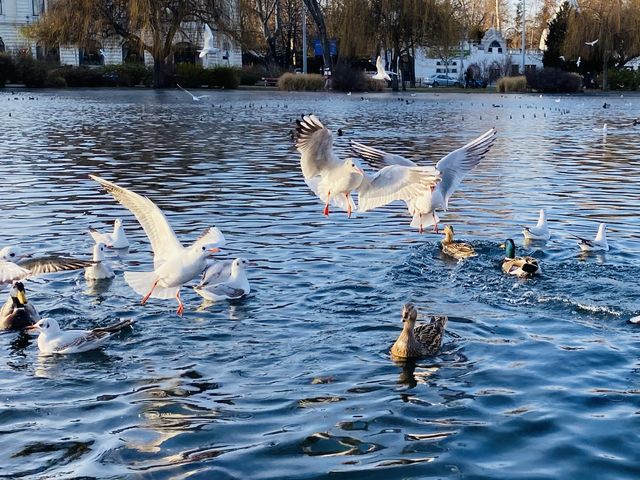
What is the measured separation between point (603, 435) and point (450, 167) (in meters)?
6.64

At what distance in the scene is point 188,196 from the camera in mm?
15992

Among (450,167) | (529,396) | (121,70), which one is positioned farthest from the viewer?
(121,70)

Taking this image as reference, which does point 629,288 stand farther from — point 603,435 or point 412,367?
point 603,435

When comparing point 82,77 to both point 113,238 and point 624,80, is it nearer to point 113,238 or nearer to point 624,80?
point 624,80

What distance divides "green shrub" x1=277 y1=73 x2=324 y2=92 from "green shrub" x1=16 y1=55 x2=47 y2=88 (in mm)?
16474

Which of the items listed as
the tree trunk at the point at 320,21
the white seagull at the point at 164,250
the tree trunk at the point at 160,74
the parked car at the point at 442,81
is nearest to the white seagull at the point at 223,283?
the white seagull at the point at 164,250

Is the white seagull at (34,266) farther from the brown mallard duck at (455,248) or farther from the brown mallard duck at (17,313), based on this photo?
the brown mallard duck at (455,248)

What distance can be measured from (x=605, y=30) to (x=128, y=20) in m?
33.8

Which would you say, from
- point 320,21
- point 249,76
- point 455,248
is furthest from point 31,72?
point 455,248

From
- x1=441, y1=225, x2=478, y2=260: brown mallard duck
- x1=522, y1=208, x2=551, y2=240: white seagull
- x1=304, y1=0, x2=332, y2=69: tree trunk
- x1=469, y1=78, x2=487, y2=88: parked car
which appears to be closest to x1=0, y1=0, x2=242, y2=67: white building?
x1=304, y1=0, x2=332, y2=69: tree trunk

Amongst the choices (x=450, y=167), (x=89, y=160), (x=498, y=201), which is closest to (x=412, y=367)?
(x=450, y=167)

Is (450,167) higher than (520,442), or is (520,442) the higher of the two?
(450,167)

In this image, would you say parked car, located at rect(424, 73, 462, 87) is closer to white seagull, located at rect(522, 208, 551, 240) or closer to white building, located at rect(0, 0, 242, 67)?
white building, located at rect(0, 0, 242, 67)

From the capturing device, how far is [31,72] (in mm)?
64250
